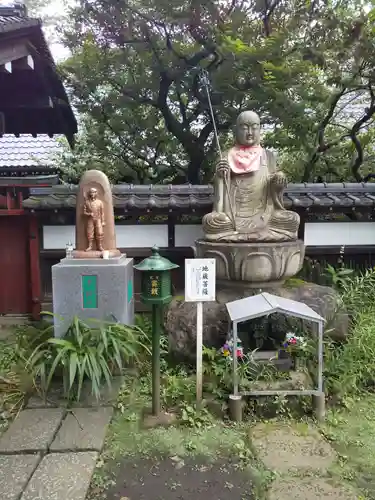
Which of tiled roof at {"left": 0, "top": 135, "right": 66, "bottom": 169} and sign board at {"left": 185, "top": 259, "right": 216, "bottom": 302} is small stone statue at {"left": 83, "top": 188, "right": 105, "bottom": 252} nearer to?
sign board at {"left": 185, "top": 259, "right": 216, "bottom": 302}

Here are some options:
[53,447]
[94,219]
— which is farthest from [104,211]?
[53,447]

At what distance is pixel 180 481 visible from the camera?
2959 mm

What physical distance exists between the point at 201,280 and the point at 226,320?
126 cm

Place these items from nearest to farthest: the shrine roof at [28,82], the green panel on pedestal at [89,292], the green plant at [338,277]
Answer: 1. the shrine roof at [28,82]
2. the green panel on pedestal at [89,292]
3. the green plant at [338,277]

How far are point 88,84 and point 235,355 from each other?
25.8 ft

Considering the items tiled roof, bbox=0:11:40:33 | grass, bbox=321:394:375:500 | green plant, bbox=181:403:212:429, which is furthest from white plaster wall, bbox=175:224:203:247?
tiled roof, bbox=0:11:40:33

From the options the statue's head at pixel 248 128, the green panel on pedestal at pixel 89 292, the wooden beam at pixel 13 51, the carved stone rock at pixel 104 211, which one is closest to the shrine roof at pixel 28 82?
the wooden beam at pixel 13 51

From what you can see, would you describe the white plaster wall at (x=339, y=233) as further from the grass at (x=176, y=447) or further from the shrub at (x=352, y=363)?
the grass at (x=176, y=447)

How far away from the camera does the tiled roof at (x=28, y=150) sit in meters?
12.2

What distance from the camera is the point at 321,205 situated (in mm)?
6930

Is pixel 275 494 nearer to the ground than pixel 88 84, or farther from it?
nearer to the ground

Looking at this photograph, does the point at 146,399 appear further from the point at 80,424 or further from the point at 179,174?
the point at 179,174

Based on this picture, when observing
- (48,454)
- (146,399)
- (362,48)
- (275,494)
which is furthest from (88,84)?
(275,494)

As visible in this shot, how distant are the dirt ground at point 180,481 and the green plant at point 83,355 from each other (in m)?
1.04
